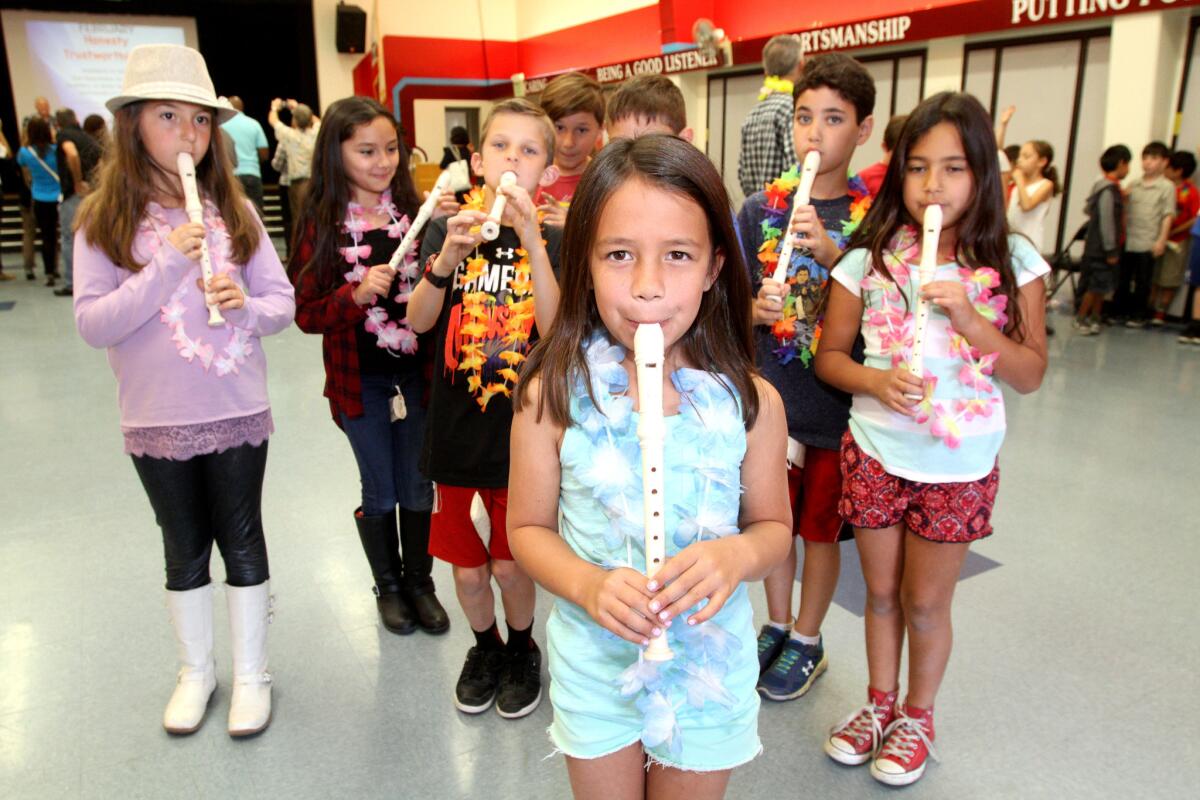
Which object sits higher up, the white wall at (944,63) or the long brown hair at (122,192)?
the white wall at (944,63)

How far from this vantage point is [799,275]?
2098mm

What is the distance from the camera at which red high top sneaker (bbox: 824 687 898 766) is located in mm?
1946

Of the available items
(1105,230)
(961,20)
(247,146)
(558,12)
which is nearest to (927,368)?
(1105,230)

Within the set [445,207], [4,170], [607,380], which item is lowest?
[607,380]

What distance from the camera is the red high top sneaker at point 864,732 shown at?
1946 mm

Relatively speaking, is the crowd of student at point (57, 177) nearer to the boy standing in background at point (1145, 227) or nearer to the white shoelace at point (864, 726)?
the white shoelace at point (864, 726)

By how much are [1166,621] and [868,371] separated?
1.52 metres

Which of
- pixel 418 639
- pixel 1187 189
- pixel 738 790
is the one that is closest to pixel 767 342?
pixel 738 790

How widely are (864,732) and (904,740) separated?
9cm

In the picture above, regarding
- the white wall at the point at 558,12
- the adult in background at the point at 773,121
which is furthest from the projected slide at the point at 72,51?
the adult in background at the point at 773,121

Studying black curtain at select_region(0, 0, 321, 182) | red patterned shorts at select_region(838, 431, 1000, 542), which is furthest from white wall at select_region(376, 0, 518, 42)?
red patterned shorts at select_region(838, 431, 1000, 542)

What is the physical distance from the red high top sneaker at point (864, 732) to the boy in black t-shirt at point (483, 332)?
2.73ft

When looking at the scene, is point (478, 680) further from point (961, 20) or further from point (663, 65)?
point (663, 65)

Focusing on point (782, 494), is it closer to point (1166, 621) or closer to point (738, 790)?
point (738, 790)
